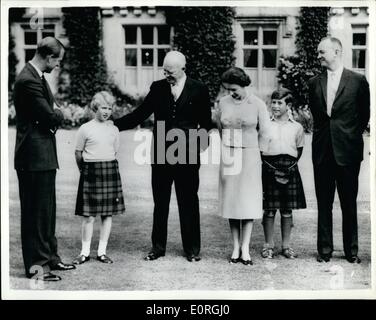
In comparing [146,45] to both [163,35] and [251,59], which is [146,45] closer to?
A: [163,35]

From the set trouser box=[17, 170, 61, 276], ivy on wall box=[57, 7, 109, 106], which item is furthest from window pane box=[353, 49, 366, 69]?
trouser box=[17, 170, 61, 276]

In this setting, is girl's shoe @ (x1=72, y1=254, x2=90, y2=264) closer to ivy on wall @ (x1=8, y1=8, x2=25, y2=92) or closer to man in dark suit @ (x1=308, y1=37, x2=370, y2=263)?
ivy on wall @ (x1=8, y1=8, x2=25, y2=92)

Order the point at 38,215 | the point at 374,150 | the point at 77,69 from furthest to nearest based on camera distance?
the point at 77,69 → the point at 374,150 → the point at 38,215

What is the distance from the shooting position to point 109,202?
5.11 metres

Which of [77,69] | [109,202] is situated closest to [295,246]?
[109,202]

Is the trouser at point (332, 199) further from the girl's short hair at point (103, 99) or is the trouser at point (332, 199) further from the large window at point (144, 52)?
the girl's short hair at point (103, 99)

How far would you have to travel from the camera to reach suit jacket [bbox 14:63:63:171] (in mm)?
4762

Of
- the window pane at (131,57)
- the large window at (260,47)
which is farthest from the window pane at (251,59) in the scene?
the window pane at (131,57)

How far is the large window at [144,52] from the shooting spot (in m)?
5.51

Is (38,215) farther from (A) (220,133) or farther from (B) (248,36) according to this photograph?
(B) (248,36)

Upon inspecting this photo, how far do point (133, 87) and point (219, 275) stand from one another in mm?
1857

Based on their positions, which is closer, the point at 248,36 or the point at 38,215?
the point at 38,215

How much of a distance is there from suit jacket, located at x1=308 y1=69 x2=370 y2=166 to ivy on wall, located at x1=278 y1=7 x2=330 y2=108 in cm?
18

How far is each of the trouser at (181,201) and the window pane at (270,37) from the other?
1346 millimetres
